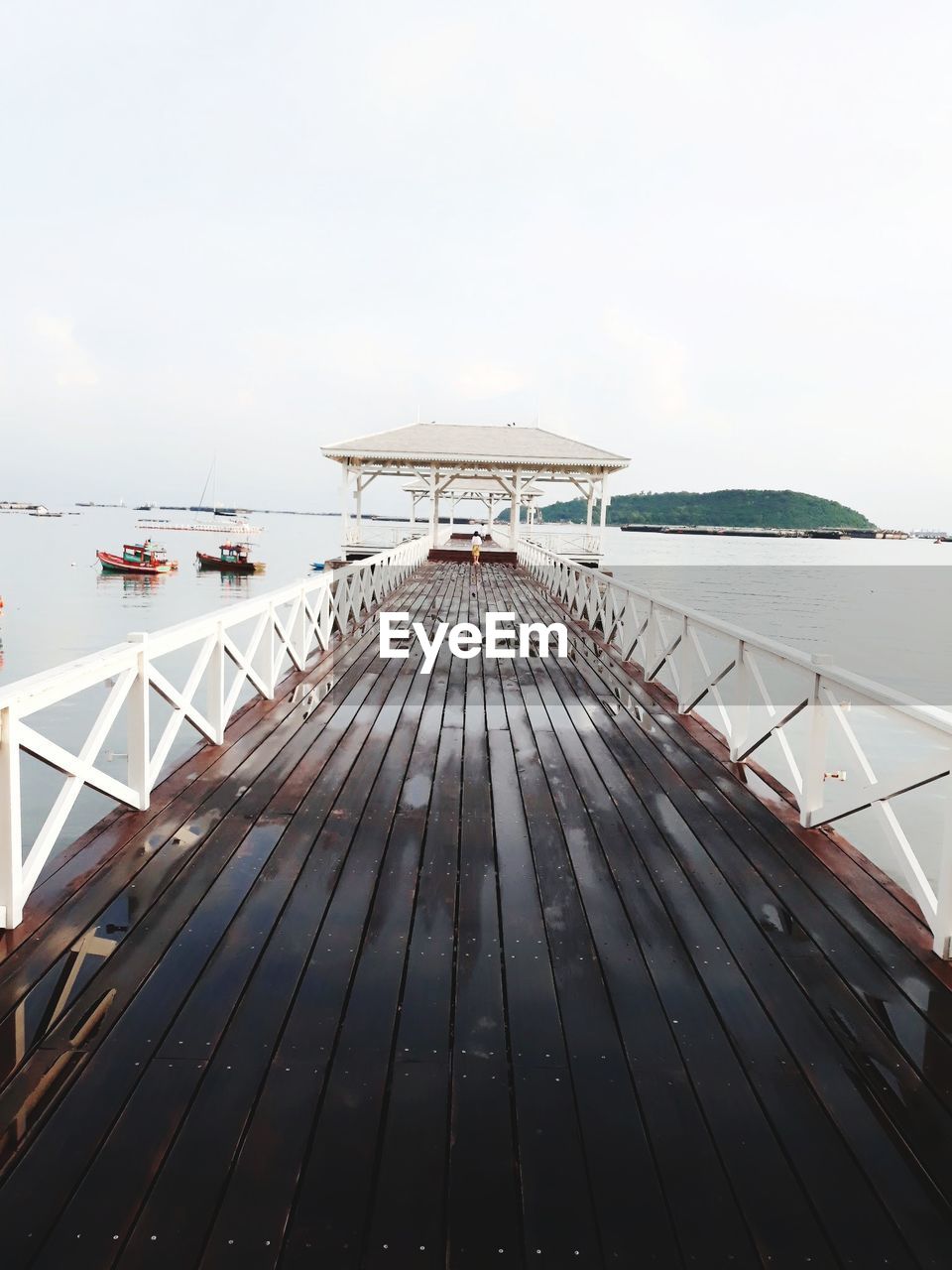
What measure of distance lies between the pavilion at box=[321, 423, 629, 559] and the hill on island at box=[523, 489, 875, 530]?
437 feet

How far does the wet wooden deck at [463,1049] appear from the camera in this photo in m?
1.61

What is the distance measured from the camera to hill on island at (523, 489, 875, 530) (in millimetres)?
161875

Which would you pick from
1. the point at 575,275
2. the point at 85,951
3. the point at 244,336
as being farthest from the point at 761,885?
the point at 244,336

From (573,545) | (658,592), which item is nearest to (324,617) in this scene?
(658,592)

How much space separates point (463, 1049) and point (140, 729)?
2.53m

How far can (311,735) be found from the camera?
5.54 meters

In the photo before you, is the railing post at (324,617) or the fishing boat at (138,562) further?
the fishing boat at (138,562)

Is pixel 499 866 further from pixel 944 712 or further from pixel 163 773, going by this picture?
pixel 163 773

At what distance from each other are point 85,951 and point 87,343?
31080 mm

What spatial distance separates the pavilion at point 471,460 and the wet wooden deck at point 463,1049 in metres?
19.9

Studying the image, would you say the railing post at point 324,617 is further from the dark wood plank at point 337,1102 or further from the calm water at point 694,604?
the calm water at point 694,604

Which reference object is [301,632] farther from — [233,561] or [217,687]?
[233,561]

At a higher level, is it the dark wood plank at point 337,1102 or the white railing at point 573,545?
the white railing at point 573,545

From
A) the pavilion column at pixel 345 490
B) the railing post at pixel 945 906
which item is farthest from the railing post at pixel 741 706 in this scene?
→ the pavilion column at pixel 345 490
